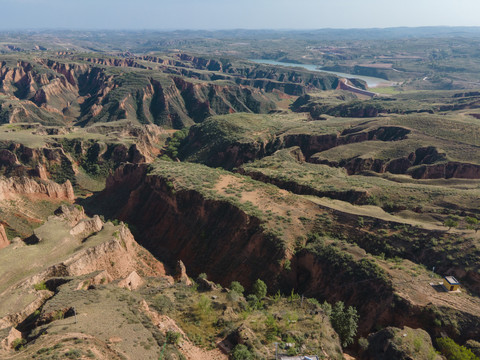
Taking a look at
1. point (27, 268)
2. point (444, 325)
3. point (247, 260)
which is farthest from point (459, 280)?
point (27, 268)

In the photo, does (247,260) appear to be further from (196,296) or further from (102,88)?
(102,88)

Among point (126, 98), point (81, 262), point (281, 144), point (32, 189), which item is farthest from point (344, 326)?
point (126, 98)

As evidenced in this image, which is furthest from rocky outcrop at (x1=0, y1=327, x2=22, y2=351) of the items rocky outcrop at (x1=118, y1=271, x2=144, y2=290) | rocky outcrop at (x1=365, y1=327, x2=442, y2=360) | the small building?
the small building

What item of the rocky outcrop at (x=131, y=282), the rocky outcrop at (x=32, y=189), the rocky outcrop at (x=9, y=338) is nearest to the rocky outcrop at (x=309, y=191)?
the rocky outcrop at (x=131, y=282)

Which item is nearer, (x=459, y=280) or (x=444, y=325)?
(x=444, y=325)

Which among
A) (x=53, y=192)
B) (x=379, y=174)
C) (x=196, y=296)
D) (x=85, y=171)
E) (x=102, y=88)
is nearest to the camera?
(x=196, y=296)

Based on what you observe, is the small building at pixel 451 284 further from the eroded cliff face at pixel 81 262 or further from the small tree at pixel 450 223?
the eroded cliff face at pixel 81 262
